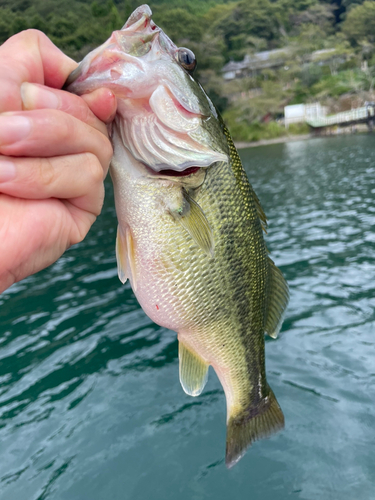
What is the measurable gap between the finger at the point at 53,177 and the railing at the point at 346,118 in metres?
44.7

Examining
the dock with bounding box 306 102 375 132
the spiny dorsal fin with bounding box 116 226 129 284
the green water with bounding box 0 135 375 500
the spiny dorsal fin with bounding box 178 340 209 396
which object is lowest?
the dock with bounding box 306 102 375 132

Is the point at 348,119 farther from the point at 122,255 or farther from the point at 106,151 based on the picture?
the point at 106,151

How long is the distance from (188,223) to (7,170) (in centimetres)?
86

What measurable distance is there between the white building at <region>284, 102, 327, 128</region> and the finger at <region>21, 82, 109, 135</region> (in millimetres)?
51276

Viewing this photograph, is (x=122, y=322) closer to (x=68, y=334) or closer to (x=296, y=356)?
(x=68, y=334)

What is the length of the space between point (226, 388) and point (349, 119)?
151ft

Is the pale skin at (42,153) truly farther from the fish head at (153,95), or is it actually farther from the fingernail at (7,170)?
the fish head at (153,95)

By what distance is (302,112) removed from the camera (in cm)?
4953

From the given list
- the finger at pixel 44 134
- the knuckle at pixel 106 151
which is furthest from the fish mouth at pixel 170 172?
the finger at pixel 44 134

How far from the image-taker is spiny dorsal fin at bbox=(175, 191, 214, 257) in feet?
5.88

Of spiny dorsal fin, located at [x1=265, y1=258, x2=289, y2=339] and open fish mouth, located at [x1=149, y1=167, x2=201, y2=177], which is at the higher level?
open fish mouth, located at [x1=149, y1=167, x2=201, y2=177]

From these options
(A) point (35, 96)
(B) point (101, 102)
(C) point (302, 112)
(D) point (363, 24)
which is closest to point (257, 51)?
(D) point (363, 24)

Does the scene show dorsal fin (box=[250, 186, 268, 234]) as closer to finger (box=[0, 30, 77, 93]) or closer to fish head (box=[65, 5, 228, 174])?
fish head (box=[65, 5, 228, 174])

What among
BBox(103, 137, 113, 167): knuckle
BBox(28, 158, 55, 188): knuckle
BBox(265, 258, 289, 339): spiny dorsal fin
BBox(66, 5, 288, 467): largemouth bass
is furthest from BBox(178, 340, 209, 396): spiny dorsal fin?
BBox(28, 158, 55, 188): knuckle
